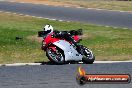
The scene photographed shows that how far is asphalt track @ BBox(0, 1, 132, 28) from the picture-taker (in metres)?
28.9

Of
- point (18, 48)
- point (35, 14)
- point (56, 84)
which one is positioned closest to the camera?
point (56, 84)

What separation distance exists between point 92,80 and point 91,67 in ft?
17.1

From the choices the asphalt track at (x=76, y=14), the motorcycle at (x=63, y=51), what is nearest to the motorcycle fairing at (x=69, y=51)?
the motorcycle at (x=63, y=51)

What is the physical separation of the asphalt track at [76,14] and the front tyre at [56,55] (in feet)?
41.7

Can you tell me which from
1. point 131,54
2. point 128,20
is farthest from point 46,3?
point 131,54

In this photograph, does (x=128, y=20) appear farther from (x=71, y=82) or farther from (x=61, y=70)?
(x=71, y=82)

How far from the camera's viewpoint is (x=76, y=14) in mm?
32188

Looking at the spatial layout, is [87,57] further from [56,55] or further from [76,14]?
[76,14]

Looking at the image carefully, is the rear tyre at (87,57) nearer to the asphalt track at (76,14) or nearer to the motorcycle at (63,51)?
the motorcycle at (63,51)

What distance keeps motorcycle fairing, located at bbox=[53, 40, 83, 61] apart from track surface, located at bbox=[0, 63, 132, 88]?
41 centimetres

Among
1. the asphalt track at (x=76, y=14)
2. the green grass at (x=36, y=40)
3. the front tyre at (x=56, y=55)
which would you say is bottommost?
the asphalt track at (x=76, y=14)

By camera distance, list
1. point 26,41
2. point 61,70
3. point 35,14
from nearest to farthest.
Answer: point 61,70, point 26,41, point 35,14

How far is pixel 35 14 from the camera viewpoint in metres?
32.4

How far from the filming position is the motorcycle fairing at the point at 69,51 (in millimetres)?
14734
